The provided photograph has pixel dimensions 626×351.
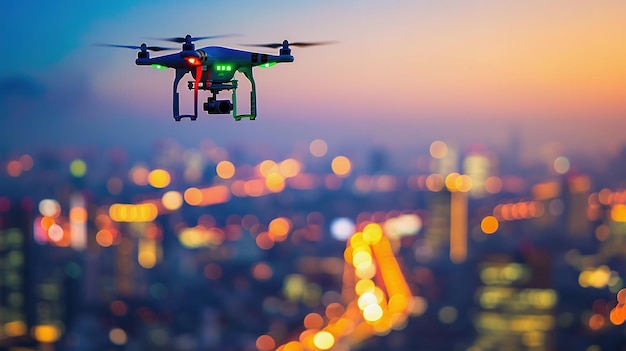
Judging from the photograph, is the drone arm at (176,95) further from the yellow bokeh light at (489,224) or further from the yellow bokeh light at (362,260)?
the yellow bokeh light at (362,260)

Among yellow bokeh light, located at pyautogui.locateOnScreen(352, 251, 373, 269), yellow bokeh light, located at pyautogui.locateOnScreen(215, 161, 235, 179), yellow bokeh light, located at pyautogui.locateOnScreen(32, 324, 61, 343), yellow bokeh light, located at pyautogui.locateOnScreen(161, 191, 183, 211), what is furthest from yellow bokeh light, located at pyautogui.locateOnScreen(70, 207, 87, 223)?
yellow bokeh light, located at pyautogui.locateOnScreen(352, 251, 373, 269)

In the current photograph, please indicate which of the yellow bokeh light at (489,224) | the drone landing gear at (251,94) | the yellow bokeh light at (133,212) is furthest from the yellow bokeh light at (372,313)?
the drone landing gear at (251,94)

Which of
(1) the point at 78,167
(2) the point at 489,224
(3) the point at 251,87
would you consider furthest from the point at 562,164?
(3) the point at 251,87

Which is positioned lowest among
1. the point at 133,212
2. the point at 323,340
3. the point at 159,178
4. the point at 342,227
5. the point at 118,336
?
the point at 323,340

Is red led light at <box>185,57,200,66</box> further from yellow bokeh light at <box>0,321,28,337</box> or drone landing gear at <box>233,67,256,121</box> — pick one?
yellow bokeh light at <box>0,321,28,337</box>

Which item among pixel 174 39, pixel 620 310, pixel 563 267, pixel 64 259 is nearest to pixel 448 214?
pixel 563 267

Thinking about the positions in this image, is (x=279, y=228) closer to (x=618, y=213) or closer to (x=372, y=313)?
(x=372, y=313)
